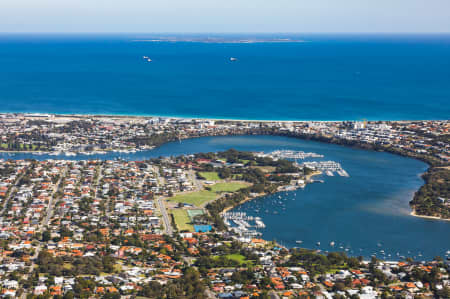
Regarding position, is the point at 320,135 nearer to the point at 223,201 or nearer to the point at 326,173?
the point at 326,173

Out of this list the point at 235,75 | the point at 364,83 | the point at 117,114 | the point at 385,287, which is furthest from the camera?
the point at 235,75

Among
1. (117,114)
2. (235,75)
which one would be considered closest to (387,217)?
(117,114)

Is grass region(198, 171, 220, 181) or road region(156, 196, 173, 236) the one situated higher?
grass region(198, 171, 220, 181)

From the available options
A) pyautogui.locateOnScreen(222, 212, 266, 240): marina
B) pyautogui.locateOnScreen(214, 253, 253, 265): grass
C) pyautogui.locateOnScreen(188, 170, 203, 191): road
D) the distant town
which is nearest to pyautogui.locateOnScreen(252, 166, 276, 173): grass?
the distant town

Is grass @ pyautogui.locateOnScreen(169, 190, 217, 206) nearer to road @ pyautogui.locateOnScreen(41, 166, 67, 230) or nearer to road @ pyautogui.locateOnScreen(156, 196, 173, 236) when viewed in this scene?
road @ pyautogui.locateOnScreen(156, 196, 173, 236)

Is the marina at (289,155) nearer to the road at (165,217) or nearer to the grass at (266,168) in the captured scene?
the grass at (266,168)
